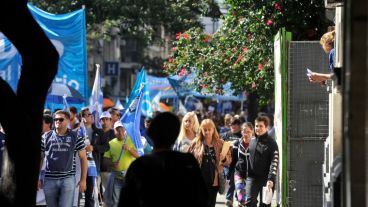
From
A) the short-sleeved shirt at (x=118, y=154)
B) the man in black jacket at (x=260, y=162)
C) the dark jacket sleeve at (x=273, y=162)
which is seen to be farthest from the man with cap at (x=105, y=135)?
the dark jacket sleeve at (x=273, y=162)

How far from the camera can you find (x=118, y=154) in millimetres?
15172

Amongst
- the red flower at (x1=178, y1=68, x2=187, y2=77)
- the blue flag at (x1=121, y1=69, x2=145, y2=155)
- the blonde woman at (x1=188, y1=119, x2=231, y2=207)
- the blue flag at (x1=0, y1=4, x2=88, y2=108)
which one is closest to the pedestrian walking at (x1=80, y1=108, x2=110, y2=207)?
the blue flag at (x1=121, y1=69, x2=145, y2=155)

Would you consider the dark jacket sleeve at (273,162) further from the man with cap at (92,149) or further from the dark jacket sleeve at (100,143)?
the dark jacket sleeve at (100,143)

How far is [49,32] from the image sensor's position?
1927 centimetres

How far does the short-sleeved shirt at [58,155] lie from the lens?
43.4 ft

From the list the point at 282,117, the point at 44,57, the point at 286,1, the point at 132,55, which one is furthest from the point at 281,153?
the point at 132,55

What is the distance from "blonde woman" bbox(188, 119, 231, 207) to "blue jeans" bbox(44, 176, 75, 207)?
5.22ft

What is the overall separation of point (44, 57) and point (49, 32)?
1175 centimetres

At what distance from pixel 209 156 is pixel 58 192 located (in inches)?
75.5

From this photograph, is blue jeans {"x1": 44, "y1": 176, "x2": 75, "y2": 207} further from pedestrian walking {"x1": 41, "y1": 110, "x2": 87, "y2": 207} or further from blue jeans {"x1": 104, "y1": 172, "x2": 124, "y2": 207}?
blue jeans {"x1": 104, "y1": 172, "x2": 124, "y2": 207}

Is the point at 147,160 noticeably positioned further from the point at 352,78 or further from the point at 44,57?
the point at 352,78

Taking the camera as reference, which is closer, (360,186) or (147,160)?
(360,186)

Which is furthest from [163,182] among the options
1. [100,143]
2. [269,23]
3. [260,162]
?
[269,23]

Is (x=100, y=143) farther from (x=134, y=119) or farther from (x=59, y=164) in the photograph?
(x=59, y=164)
